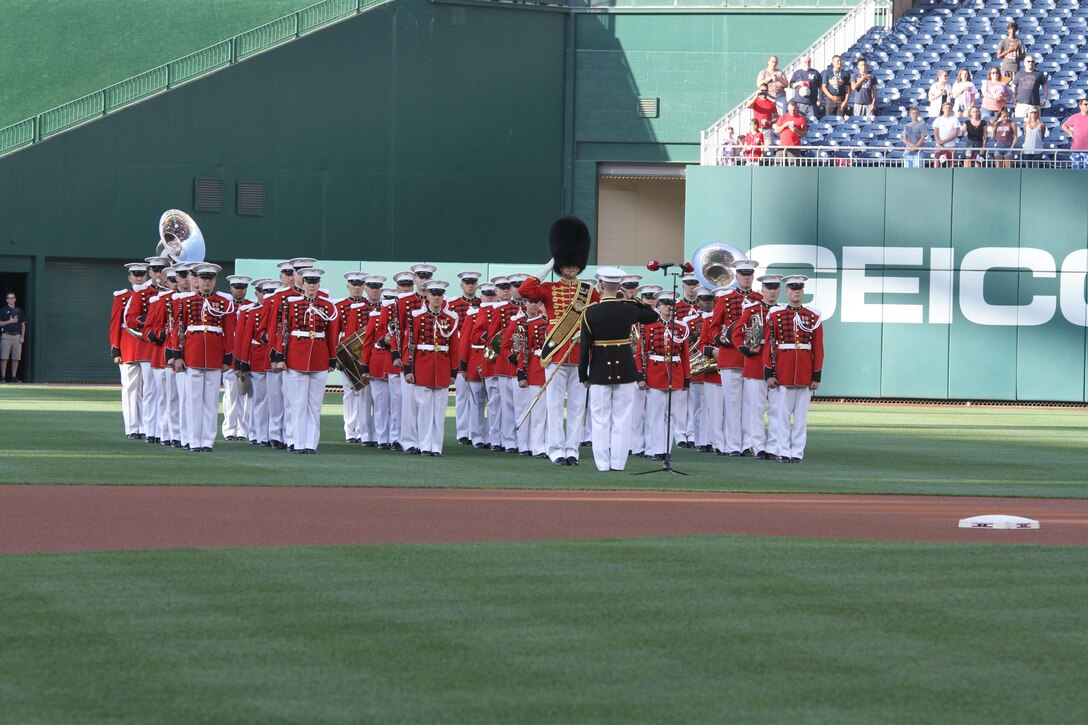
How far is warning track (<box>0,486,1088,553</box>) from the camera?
33.5 ft

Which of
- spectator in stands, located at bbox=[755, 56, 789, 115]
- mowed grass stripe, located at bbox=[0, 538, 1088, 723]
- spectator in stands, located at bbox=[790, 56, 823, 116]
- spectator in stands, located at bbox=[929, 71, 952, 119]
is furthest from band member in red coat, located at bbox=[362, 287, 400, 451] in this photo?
spectator in stands, located at bbox=[929, 71, 952, 119]

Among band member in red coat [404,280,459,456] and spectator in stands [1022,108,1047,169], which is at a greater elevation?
spectator in stands [1022,108,1047,169]

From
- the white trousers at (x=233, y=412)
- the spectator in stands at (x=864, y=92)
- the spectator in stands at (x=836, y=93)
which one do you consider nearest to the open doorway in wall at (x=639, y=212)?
the spectator in stands at (x=836, y=93)

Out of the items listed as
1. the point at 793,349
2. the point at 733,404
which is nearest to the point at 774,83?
the point at 733,404

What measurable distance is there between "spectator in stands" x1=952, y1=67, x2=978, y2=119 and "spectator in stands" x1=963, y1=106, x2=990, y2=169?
0.86 ft

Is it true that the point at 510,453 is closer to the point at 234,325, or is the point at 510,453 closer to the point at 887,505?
the point at 234,325

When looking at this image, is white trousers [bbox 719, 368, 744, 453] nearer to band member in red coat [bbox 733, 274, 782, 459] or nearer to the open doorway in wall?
band member in red coat [bbox 733, 274, 782, 459]

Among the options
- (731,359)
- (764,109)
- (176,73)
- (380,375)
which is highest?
(176,73)

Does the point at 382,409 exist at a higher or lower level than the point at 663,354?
lower

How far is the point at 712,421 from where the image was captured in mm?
19141

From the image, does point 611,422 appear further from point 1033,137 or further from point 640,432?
point 1033,137

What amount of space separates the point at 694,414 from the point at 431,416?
13.2ft

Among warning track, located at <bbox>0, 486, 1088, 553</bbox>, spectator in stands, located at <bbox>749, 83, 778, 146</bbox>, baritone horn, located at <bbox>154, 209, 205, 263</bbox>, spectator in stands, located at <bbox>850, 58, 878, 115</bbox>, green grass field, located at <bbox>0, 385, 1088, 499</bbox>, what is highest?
spectator in stands, located at <bbox>850, 58, 878, 115</bbox>

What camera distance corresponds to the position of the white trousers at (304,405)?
57.4ft
